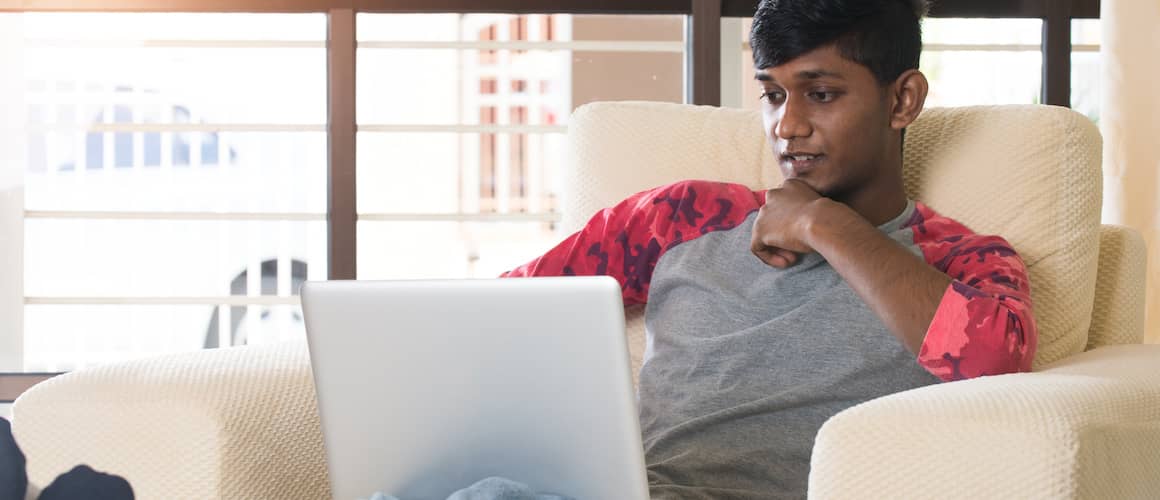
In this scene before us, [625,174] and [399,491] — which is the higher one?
[625,174]

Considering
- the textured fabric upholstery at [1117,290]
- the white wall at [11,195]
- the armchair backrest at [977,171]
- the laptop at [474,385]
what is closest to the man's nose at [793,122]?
the armchair backrest at [977,171]

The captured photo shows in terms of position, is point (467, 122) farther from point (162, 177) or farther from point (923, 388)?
point (923, 388)

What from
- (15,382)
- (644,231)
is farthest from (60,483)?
(15,382)

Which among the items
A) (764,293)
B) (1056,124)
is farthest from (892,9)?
(764,293)

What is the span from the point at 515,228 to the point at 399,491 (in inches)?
136

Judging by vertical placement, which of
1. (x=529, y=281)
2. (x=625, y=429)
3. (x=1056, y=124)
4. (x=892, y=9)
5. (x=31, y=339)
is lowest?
(x=31, y=339)

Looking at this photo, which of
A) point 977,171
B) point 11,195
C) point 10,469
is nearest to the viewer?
point 10,469

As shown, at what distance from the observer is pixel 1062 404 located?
1064 mm

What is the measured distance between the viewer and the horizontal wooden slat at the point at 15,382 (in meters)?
3.09

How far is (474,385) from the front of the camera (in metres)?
1.08

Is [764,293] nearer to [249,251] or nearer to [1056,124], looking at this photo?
[1056,124]

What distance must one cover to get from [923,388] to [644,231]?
0.63m

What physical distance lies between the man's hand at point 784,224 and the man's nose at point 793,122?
Result: 62 millimetres

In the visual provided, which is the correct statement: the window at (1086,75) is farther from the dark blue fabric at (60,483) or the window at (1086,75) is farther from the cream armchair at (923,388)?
the dark blue fabric at (60,483)
